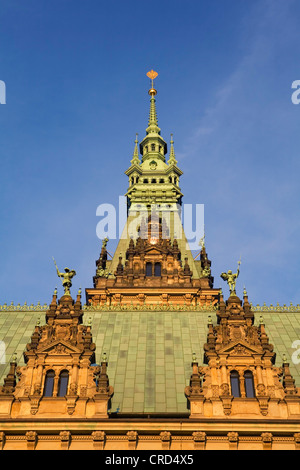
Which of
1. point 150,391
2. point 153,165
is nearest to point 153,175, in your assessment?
point 153,165

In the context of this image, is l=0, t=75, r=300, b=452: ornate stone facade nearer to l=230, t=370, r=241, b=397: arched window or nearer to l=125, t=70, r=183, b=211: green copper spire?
l=230, t=370, r=241, b=397: arched window

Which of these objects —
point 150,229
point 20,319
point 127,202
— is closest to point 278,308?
point 20,319

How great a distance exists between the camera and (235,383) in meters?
31.4

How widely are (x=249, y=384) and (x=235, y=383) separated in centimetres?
68

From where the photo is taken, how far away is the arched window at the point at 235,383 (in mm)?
31058

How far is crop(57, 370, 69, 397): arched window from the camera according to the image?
3109cm

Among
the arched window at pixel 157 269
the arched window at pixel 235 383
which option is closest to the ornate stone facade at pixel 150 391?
the arched window at pixel 235 383

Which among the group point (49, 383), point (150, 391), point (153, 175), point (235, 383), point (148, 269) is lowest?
point (49, 383)

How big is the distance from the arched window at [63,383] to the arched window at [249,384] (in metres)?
8.74

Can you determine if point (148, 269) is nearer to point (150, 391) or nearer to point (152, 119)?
point (150, 391)

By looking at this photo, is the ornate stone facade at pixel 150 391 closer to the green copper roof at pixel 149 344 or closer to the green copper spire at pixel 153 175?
the green copper roof at pixel 149 344

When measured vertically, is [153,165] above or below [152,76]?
below

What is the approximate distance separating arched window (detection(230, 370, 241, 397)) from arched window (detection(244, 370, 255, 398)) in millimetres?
388
